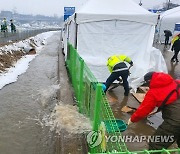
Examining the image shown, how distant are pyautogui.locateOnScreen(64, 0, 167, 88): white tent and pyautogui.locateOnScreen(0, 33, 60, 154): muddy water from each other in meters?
2.02

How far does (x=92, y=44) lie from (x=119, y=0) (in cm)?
223

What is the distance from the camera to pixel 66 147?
4.67 m

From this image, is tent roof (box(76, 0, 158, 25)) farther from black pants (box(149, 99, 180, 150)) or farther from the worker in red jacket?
black pants (box(149, 99, 180, 150))

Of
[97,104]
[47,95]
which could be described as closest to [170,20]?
[47,95]

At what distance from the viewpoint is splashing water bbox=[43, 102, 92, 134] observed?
528 centimetres

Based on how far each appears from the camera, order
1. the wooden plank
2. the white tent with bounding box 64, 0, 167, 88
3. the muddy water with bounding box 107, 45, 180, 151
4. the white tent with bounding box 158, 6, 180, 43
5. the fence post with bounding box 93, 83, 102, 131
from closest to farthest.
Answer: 1. the fence post with bounding box 93, 83, 102, 131
2. the muddy water with bounding box 107, 45, 180, 151
3. the wooden plank
4. the white tent with bounding box 64, 0, 167, 88
5. the white tent with bounding box 158, 6, 180, 43

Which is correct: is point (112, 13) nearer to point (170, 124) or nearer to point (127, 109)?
point (127, 109)

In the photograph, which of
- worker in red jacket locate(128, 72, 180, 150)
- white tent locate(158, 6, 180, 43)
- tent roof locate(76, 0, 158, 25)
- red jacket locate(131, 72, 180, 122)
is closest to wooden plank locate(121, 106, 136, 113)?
worker in red jacket locate(128, 72, 180, 150)

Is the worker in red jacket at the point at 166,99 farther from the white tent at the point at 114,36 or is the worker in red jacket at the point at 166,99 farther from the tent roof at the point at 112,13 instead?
the tent roof at the point at 112,13

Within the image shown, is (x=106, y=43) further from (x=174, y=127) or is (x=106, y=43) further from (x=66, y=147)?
(x=174, y=127)

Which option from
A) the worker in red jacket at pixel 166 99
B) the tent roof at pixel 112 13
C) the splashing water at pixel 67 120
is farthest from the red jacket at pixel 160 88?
the tent roof at pixel 112 13

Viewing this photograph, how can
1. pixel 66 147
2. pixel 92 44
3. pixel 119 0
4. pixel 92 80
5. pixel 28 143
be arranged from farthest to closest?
pixel 119 0
pixel 92 44
pixel 28 143
pixel 66 147
pixel 92 80

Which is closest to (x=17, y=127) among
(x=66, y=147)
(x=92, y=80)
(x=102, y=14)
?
(x=66, y=147)

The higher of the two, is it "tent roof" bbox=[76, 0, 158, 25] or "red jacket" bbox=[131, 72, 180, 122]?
"tent roof" bbox=[76, 0, 158, 25]
